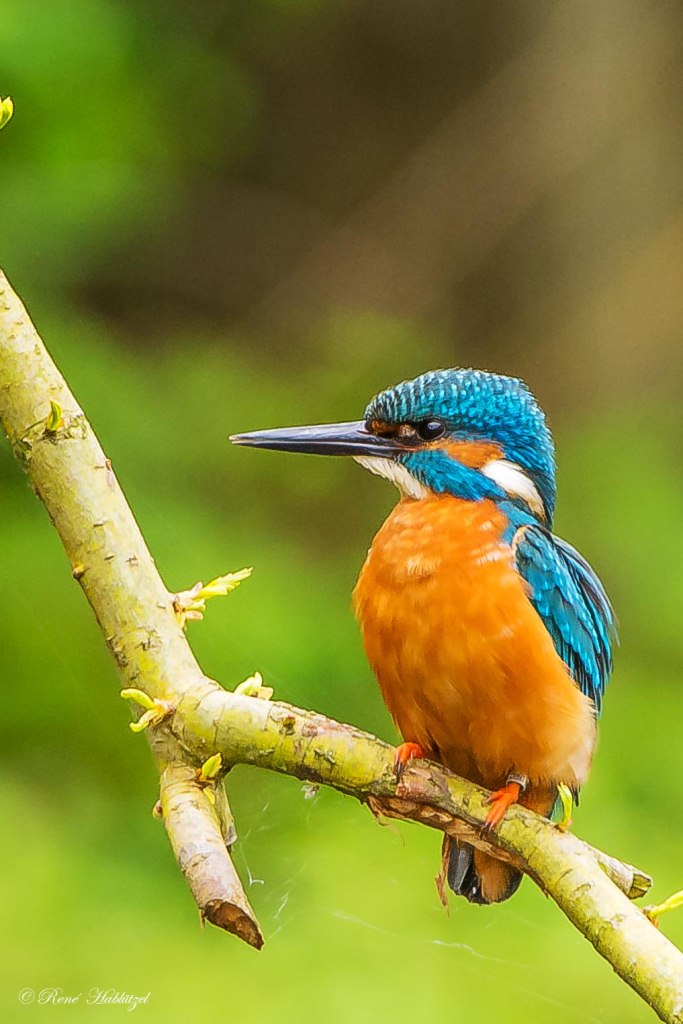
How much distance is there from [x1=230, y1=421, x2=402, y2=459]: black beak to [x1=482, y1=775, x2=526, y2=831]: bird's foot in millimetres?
531

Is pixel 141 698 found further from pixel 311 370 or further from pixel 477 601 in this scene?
pixel 311 370

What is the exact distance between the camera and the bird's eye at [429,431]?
81.0 inches

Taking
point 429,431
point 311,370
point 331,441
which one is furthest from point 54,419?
point 311,370

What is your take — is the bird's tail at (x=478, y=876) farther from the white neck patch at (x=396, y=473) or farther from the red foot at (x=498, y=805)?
the white neck patch at (x=396, y=473)

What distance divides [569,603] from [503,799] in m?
0.45

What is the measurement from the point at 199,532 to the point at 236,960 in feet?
3.88

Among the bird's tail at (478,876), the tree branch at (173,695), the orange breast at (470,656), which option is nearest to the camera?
the tree branch at (173,695)

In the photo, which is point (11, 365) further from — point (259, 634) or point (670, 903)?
point (259, 634)

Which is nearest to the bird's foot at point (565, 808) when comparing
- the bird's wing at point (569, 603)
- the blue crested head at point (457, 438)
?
the bird's wing at point (569, 603)

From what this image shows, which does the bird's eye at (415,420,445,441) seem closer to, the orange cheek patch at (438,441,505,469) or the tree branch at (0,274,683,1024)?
the orange cheek patch at (438,441,505,469)

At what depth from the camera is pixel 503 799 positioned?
1604 millimetres

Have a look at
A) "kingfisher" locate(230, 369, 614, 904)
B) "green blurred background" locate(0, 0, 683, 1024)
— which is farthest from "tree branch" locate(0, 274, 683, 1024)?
"green blurred background" locate(0, 0, 683, 1024)

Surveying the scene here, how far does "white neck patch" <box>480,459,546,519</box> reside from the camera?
6.71 feet

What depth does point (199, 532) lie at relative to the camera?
3494 millimetres
